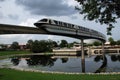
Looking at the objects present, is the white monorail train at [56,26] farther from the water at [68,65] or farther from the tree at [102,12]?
the tree at [102,12]

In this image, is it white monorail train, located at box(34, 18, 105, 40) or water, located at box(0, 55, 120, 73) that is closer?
white monorail train, located at box(34, 18, 105, 40)

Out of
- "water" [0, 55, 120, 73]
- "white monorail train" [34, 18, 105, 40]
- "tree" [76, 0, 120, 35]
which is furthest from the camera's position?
"water" [0, 55, 120, 73]

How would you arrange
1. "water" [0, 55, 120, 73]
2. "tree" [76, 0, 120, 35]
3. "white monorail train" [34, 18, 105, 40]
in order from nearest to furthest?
"tree" [76, 0, 120, 35] < "white monorail train" [34, 18, 105, 40] < "water" [0, 55, 120, 73]

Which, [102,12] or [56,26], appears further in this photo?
[56,26]

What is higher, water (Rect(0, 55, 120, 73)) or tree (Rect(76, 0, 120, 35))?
tree (Rect(76, 0, 120, 35))

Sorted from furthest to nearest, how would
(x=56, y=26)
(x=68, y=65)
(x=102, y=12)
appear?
(x=68, y=65) → (x=56, y=26) → (x=102, y=12)

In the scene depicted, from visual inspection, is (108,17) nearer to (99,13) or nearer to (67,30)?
(99,13)

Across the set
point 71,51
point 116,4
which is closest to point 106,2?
point 116,4

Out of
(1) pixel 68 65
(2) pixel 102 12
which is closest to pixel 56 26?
(1) pixel 68 65

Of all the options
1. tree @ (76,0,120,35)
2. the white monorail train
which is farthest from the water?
tree @ (76,0,120,35)

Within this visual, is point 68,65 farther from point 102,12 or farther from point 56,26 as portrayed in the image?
point 102,12

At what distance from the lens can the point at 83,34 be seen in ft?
342

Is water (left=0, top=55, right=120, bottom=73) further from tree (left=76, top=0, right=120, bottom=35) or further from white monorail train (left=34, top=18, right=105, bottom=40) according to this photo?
tree (left=76, top=0, right=120, bottom=35)

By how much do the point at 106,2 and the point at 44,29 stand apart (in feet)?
157
